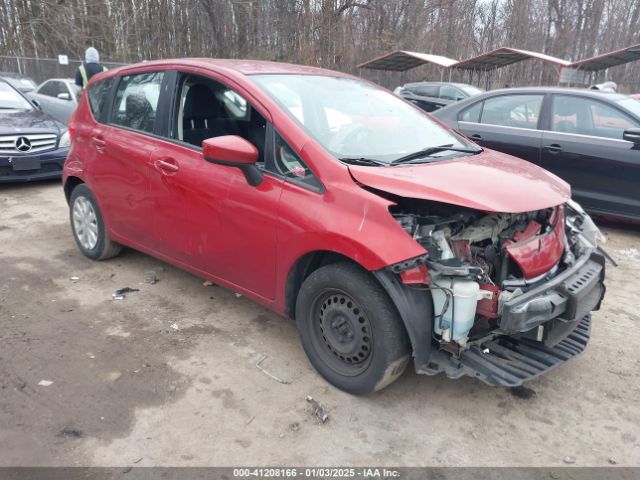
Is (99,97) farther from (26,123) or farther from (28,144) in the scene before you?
(26,123)

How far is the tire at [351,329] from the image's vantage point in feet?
8.46

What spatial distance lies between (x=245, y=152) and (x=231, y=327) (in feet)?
4.38

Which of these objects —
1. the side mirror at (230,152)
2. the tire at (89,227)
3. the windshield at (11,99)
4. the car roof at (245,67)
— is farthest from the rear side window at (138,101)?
the windshield at (11,99)

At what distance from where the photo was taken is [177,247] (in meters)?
3.71

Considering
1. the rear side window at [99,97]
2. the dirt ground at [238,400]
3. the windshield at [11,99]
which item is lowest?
the dirt ground at [238,400]

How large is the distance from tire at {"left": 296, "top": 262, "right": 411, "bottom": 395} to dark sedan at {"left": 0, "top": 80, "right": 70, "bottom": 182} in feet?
19.3

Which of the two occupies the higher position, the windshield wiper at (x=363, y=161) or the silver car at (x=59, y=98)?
the windshield wiper at (x=363, y=161)

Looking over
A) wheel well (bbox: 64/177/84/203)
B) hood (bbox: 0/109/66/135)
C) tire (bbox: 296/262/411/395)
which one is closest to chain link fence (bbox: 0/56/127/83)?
hood (bbox: 0/109/66/135)

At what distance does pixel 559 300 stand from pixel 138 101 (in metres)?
3.28

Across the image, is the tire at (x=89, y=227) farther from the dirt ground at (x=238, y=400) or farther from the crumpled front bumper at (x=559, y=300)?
the crumpled front bumper at (x=559, y=300)

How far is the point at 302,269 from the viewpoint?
2965 millimetres

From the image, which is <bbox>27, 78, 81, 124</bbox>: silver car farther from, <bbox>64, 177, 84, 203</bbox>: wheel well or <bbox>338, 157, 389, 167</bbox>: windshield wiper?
<bbox>338, 157, 389, 167</bbox>: windshield wiper

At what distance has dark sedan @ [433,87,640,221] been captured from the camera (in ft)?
17.9

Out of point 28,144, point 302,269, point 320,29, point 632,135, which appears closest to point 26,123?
point 28,144
